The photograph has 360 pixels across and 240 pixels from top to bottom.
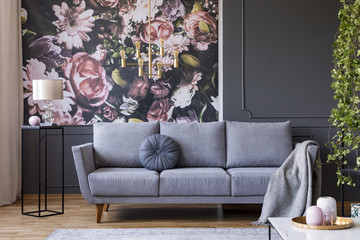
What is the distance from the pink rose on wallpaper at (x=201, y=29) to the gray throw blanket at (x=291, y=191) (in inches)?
74.3

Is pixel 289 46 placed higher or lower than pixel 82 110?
higher

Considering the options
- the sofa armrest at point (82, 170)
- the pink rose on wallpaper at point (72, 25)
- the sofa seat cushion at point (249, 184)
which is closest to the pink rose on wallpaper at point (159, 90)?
the pink rose on wallpaper at point (72, 25)

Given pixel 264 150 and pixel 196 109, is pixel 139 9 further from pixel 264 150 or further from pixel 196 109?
pixel 264 150

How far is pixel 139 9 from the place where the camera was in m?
5.54

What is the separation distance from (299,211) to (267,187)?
339 millimetres

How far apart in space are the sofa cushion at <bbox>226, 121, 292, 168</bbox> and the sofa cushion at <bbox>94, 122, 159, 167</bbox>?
796mm

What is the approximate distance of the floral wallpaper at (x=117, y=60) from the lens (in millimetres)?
5527

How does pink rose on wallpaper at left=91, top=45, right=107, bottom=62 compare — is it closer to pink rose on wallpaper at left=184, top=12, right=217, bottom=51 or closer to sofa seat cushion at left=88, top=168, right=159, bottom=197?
pink rose on wallpaper at left=184, top=12, right=217, bottom=51

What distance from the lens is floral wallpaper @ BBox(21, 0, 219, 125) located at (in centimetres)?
553

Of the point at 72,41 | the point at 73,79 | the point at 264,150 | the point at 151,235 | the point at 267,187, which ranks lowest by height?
the point at 151,235

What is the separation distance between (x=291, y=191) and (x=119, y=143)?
171 centimetres

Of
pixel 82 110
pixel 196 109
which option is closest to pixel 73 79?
pixel 82 110

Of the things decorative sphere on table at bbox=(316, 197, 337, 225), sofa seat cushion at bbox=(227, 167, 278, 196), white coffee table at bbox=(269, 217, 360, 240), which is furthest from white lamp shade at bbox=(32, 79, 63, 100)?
decorative sphere on table at bbox=(316, 197, 337, 225)

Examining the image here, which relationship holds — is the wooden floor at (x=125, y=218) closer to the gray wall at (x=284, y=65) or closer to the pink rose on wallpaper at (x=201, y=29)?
the gray wall at (x=284, y=65)
